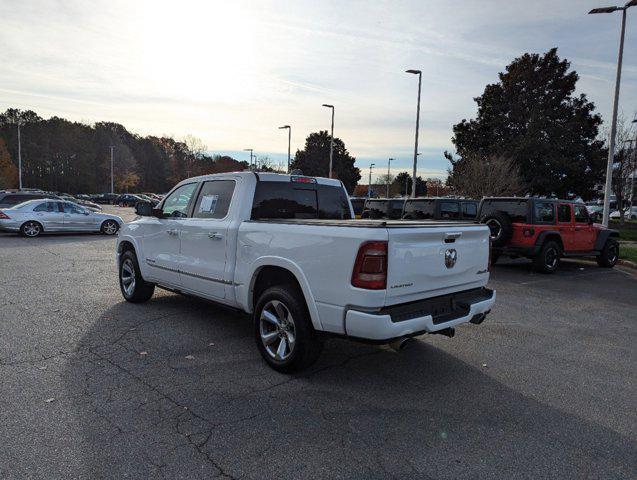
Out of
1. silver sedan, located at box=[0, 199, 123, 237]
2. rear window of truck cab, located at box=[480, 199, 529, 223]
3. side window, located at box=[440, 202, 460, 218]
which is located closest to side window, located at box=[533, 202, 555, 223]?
rear window of truck cab, located at box=[480, 199, 529, 223]

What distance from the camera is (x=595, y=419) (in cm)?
356

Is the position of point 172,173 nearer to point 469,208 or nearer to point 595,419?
point 469,208

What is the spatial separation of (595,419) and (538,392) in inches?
21.3

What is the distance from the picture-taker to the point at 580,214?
1248cm

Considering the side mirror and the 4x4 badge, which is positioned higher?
the side mirror

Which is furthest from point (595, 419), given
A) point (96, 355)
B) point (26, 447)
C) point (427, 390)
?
point (96, 355)

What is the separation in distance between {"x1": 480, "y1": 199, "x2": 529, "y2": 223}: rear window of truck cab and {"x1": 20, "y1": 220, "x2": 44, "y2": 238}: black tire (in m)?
16.0

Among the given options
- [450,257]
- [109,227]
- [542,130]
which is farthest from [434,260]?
[542,130]

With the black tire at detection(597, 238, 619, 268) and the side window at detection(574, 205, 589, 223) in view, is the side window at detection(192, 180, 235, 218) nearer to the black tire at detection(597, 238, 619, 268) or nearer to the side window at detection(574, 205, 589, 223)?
the side window at detection(574, 205, 589, 223)

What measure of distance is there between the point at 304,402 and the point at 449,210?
1031cm

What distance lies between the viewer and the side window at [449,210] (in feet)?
42.2

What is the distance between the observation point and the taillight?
357cm

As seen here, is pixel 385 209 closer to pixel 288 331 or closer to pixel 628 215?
pixel 288 331

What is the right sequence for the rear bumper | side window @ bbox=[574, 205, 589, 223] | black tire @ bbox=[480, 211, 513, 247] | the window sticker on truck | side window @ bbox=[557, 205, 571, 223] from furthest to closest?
side window @ bbox=[574, 205, 589, 223] < side window @ bbox=[557, 205, 571, 223] < black tire @ bbox=[480, 211, 513, 247] < the window sticker on truck < the rear bumper
